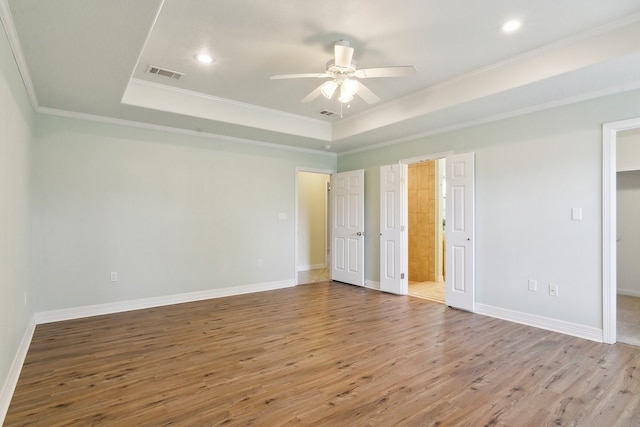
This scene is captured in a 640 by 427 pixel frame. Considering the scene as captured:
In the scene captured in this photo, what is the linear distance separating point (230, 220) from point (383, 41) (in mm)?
3575

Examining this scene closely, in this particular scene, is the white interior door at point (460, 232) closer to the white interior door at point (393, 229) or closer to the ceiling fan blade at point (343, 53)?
the white interior door at point (393, 229)

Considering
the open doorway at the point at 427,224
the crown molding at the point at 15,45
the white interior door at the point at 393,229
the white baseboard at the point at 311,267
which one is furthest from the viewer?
the white baseboard at the point at 311,267

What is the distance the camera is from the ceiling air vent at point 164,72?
3.53m

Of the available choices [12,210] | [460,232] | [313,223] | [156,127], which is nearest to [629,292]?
[460,232]

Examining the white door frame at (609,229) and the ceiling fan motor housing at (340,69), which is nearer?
the ceiling fan motor housing at (340,69)

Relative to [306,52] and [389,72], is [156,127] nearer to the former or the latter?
[306,52]

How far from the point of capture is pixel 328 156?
6.68 meters

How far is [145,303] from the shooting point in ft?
15.3

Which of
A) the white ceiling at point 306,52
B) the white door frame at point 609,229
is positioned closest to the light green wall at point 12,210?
the white ceiling at point 306,52

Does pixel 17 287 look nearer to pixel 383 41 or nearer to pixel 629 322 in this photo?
pixel 383 41

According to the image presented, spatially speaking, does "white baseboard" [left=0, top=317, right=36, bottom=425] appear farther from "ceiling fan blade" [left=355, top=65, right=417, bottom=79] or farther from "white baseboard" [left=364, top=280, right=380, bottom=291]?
"white baseboard" [left=364, top=280, right=380, bottom=291]

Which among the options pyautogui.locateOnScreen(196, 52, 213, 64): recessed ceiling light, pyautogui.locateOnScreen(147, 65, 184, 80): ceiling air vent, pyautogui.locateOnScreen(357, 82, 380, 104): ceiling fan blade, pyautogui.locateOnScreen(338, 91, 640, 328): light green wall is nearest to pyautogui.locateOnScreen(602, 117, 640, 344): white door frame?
pyautogui.locateOnScreen(338, 91, 640, 328): light green wall

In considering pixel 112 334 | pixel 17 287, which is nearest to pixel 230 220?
pixel 112 334

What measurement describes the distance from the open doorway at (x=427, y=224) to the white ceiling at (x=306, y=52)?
209 centimetres
